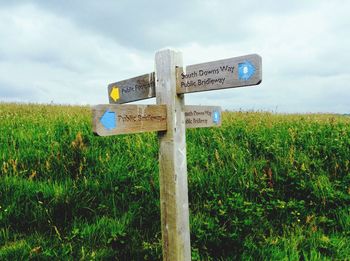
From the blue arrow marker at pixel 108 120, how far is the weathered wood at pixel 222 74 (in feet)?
2.27

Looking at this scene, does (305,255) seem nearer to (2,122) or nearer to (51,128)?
(51,128)

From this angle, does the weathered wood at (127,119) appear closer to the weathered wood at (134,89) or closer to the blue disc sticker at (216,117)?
the weathered wood at (134,89)

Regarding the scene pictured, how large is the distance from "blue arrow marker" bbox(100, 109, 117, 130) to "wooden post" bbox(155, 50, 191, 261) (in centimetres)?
56

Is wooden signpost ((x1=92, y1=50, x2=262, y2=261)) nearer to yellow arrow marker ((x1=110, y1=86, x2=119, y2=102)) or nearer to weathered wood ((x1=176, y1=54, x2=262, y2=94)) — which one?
weathered wood ((x1=176, y1=54, x2=262, y2=94))

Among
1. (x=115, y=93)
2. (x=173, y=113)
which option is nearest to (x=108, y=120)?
(x=173, y=113)

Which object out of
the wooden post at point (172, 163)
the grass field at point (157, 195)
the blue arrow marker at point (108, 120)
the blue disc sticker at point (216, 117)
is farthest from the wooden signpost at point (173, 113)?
the grass field at point (157, 195)

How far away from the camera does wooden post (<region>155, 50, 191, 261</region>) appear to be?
2.93m

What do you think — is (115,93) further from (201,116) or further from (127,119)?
(201,116)

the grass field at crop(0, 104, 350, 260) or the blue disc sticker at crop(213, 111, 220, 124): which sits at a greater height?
the blue disc sticker at crop(213, 111, 220, 124)

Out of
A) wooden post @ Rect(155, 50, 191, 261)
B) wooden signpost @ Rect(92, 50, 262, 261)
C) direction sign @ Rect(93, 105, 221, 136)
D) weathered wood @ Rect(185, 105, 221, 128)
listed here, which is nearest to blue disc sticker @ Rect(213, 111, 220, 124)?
weathered wood @ Rect(185, 105, 221, 128)

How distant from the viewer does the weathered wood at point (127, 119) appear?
248 centimetres

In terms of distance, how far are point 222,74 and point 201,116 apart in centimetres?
64

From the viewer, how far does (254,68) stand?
260 centimetres

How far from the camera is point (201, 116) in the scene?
3.31m
